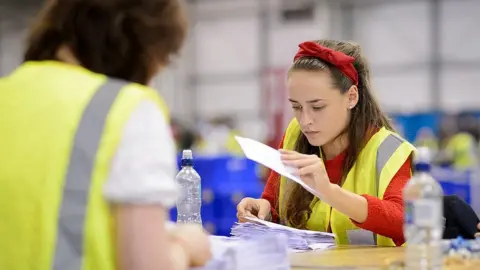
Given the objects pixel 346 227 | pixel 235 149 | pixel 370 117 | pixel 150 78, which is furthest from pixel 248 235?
pixel 235 149

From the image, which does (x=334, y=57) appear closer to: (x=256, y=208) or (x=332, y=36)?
(x=256, y=208)

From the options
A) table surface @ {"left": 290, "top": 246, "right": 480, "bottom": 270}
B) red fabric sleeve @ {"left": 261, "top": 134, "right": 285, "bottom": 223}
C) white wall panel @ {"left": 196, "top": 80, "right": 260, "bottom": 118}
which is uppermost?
white wall panel @ {"left": 196, "top": 80, "right": 260, "bottom": 118}

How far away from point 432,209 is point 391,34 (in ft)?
42.7

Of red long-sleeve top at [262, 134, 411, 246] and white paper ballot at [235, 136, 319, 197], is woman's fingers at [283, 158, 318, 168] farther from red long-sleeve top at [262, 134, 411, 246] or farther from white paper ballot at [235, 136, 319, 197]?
red long-sleeve top at [262, 134, 411, 246]

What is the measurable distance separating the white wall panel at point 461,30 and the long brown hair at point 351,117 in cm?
1177

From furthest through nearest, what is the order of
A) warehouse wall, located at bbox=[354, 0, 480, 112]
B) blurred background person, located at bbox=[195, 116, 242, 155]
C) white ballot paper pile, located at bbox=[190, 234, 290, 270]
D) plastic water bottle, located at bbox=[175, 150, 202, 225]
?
warehouse wall, located at bbox=[354, 0, 480, 112] → blurred background person, located at bbox=[195, 116, 242, 155] → plastic water bottle, located at bbox=[175, 150, 202, 225] → white ballot paper pile, located at bbox=[190, 234, 290, 270]

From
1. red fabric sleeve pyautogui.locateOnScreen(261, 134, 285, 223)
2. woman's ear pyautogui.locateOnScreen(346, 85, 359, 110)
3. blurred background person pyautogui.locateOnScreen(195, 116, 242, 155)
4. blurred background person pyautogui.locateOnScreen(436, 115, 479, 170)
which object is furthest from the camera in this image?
blurred background person pyautogui.locateOnScreen(195, 116, 242, 155)

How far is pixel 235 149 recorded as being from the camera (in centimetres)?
A: 1004

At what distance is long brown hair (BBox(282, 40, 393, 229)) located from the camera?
2287 millimetres

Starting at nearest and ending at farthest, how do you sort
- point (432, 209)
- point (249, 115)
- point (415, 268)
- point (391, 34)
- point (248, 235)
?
point (432, 209) < point (415, 268) < point (248, 235) < point (391, 34) < point (249, 115)

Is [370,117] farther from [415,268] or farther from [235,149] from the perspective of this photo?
[235,149]

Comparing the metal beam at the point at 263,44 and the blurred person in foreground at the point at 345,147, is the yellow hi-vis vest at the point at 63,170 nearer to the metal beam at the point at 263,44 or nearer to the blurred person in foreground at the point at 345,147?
the blurred person in foreground at the point at 345,147

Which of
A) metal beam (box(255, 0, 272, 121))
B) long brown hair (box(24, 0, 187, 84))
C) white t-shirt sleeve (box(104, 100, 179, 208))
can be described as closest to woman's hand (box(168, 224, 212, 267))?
white t-shirt sleeve (box(104, 100, 179, 208))

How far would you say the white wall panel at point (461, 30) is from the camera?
44.0ft
